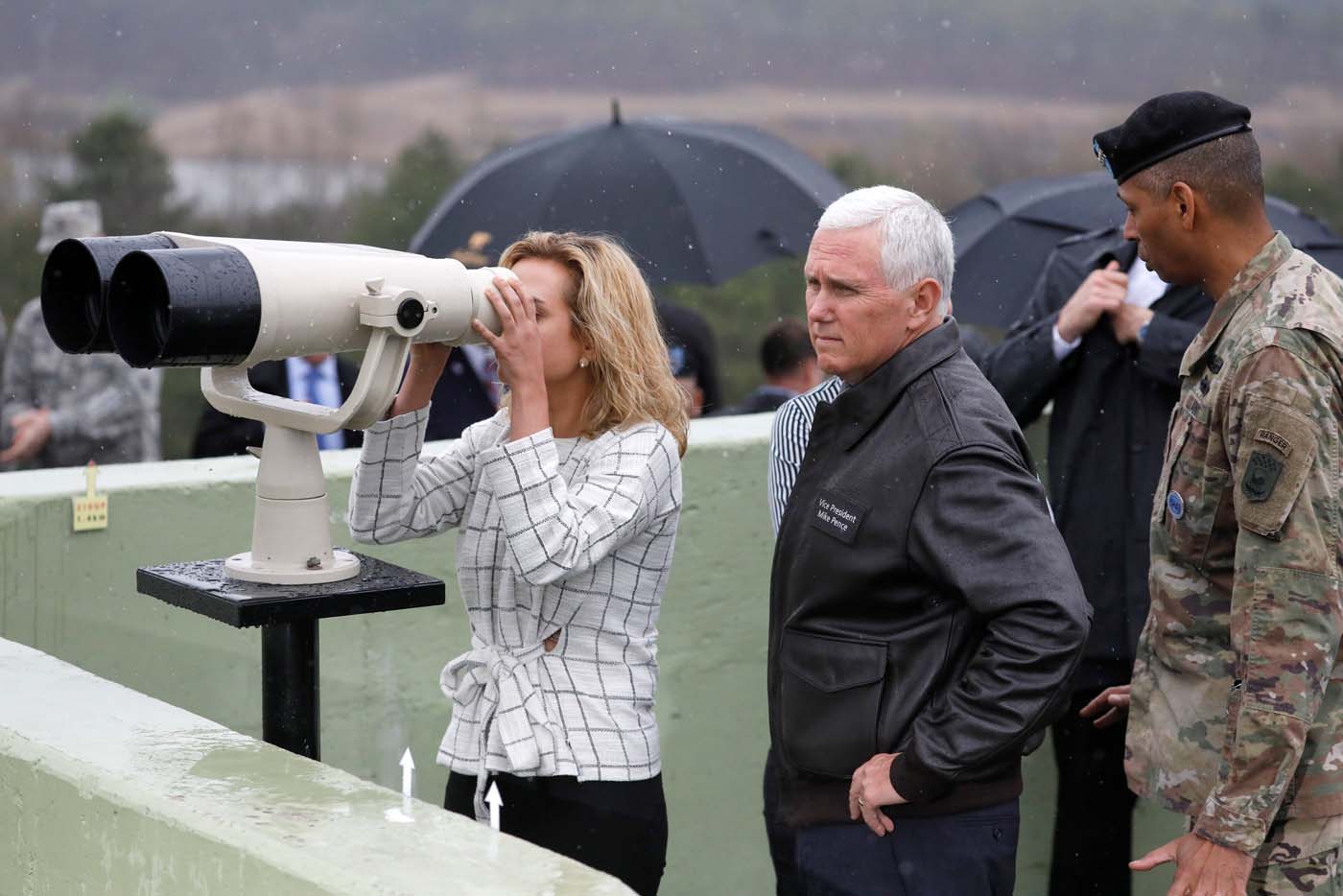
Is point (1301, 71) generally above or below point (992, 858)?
above

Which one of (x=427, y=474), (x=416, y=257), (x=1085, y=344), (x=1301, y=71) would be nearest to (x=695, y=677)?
(x=1085, y=344)

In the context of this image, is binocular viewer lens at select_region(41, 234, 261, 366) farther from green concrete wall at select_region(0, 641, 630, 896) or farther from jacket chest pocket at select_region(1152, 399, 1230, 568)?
jacket chest pocket at select_region(1152, 399, 1230, 568)

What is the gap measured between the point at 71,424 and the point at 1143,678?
4623 mm

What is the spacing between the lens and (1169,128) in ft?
8.82

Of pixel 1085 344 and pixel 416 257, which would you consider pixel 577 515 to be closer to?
pixel 416 257

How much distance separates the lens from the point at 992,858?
8.64 feet

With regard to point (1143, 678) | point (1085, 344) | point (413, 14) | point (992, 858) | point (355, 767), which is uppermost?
point (413, 14)

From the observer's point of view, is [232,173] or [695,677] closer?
[695,677]

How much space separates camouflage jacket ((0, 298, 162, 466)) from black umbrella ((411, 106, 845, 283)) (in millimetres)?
1198

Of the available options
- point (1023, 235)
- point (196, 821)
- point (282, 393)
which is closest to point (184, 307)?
point (196, 821)

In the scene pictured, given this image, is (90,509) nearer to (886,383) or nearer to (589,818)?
(589,818)

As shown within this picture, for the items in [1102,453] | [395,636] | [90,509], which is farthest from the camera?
[1102,453]

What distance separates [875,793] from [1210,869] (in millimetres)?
481

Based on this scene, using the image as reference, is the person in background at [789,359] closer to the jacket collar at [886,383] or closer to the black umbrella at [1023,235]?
the black umbrella at [1023,235]
